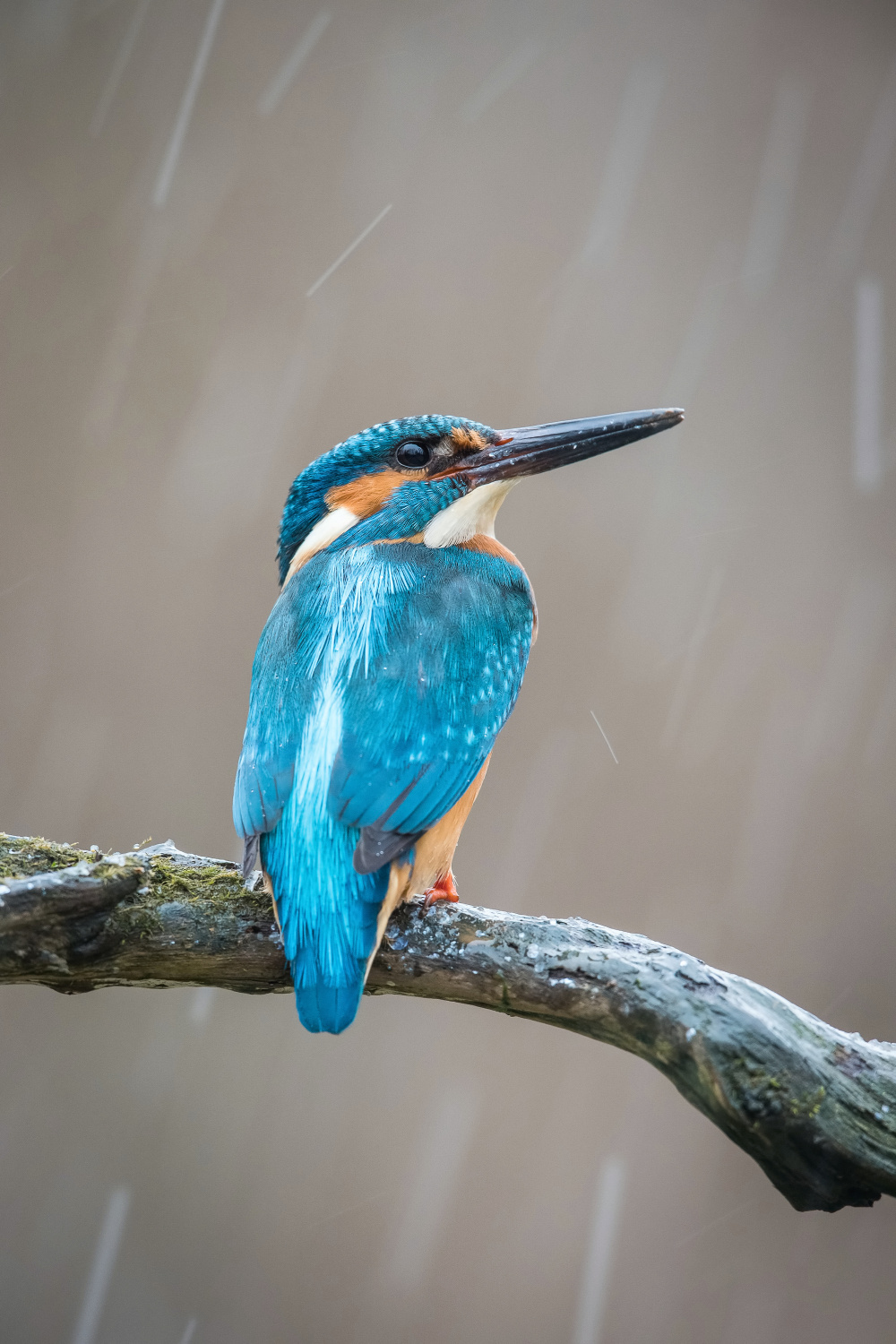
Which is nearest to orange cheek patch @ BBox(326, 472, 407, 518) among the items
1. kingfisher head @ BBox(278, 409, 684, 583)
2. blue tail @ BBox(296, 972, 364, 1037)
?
kingfisher head @ BBox(278, 409, 684, 583)

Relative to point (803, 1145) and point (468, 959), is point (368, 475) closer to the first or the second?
point (468, 959)

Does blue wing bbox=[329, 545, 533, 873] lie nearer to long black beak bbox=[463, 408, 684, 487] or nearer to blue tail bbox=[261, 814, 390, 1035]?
blue tail bbox=[261, 814, 390, 1035]

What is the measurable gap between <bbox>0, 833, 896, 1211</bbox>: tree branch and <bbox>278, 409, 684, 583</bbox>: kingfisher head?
1.98 ft

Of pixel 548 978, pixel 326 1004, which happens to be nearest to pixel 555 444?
pixel 548 978

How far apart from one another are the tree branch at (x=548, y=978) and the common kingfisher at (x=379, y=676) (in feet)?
0.29

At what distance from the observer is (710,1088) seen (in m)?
1.05

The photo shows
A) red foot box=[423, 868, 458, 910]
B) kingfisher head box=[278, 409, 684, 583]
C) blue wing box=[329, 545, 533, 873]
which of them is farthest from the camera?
kingfisher head box=[278, 409, 684, 583]

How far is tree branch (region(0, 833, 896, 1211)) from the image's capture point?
1.05 m

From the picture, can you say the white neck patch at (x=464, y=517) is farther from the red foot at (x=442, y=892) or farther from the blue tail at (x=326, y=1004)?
the blue tail at (x=326, y=1004)

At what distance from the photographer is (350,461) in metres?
1.67

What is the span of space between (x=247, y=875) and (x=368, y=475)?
73 cm

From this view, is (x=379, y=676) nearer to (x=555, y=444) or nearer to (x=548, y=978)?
(x=548, y=978)

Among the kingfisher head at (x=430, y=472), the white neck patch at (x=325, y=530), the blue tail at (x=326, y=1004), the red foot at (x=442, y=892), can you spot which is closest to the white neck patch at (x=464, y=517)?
the kingfisher head at (x=430, y=472)

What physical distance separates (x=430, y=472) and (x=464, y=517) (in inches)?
3.6
